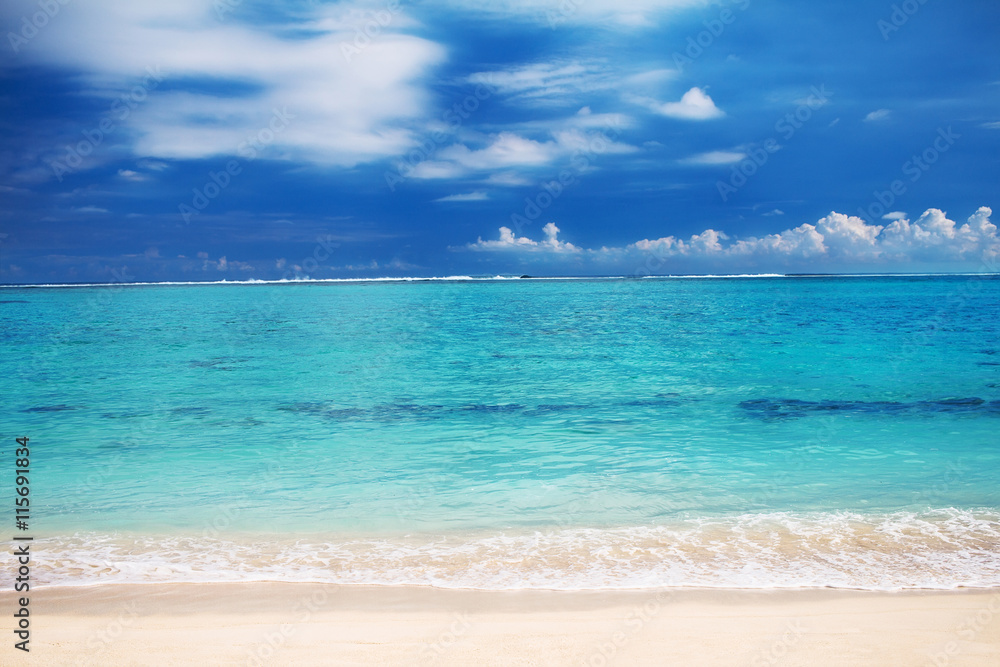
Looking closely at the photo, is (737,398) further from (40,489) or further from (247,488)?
(40,489)

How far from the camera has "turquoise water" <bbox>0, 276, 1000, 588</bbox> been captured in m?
6.14

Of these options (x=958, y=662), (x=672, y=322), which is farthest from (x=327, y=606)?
(x=672, y=322)

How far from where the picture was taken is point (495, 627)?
187 inches

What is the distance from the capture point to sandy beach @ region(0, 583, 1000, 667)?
430 cm

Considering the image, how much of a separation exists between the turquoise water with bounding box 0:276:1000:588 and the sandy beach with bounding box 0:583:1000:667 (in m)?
0.36

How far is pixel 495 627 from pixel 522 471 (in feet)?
15.0

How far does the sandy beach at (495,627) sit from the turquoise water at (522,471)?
0.36m

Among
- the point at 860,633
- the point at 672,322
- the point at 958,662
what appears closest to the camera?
the point at 958,662

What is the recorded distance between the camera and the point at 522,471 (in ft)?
30.5

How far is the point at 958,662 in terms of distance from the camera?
164 inches

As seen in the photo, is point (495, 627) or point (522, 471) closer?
point (495, 627)

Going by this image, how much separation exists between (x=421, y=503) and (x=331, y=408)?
747cm

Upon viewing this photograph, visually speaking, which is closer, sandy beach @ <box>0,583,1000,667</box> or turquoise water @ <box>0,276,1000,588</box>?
sandy beach @ <box>0,583,1000,667</box>

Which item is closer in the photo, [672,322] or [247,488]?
[247,488]
